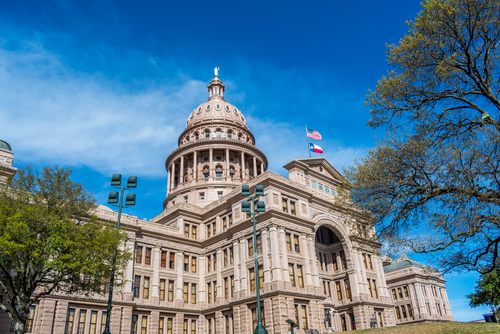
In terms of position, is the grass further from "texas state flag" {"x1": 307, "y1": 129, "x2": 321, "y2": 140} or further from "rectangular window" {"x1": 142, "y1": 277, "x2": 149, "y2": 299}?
"texas state flag" {"x1": 307, "y1": 129, "x2": 321, "y2": 140}

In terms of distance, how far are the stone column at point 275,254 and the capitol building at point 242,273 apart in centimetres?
10

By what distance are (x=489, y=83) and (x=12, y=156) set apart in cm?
3925

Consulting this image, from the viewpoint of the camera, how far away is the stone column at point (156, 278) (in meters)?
42.8

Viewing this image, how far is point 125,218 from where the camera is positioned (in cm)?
4400

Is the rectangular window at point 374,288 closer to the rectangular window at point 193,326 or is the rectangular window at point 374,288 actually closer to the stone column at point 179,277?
the rectangular window at point 193,326

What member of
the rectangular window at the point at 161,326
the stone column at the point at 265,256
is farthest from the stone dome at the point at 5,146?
the stone column at the point at 265,256

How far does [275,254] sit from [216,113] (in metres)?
42.5

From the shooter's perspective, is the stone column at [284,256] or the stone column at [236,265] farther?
the stone column at [236,265]

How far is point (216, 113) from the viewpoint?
7519cm

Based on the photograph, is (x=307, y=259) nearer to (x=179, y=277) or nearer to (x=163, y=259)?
(x=179, y=277)

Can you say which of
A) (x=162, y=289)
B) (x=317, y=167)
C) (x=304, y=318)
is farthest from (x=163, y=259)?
(x=317, y=167)

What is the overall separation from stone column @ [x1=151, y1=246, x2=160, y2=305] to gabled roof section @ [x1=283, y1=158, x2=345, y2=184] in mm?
19079

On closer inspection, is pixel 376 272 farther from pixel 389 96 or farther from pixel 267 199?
pixel 389 96

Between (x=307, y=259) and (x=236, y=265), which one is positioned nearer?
(x=307, y=259)
